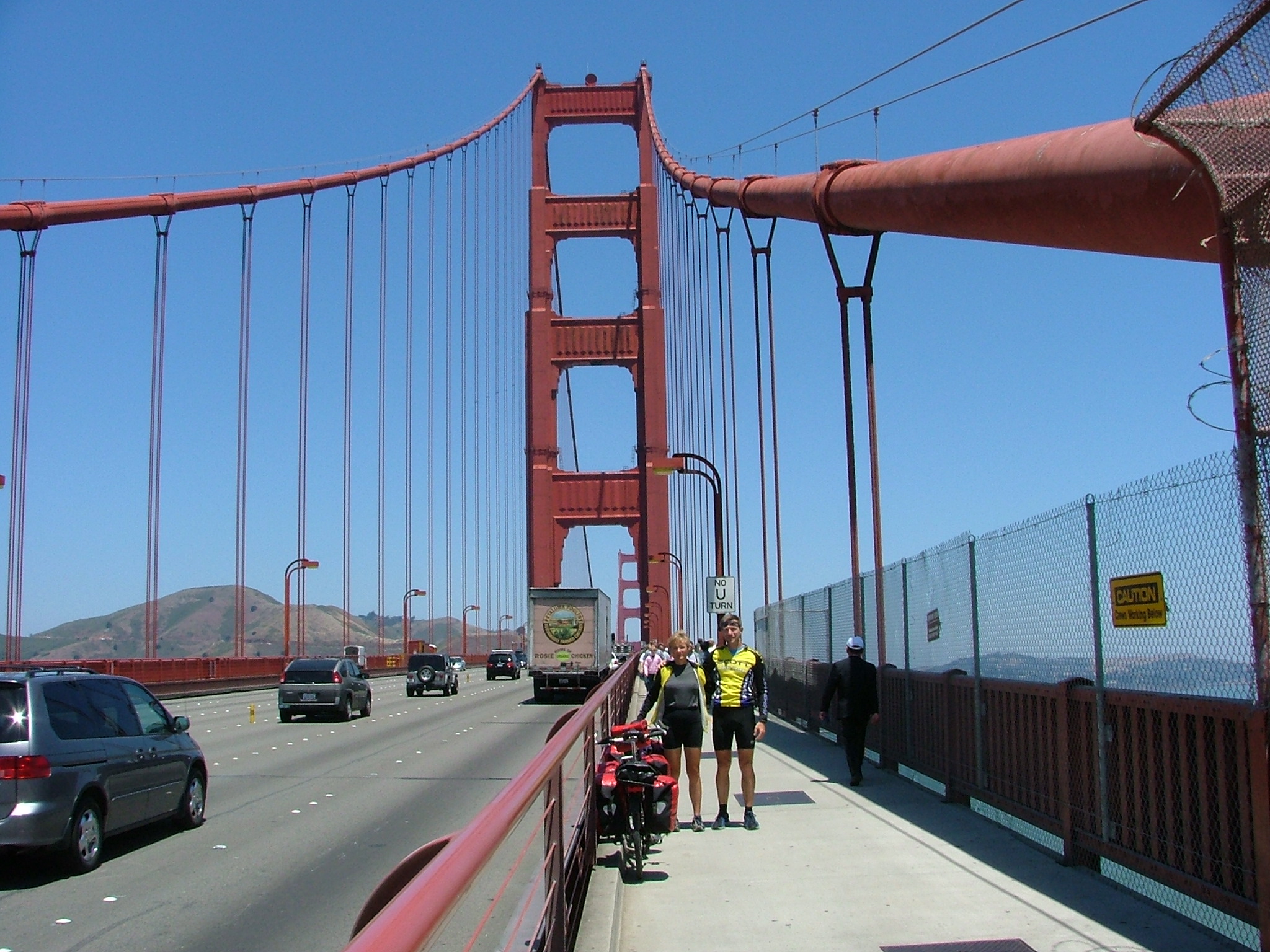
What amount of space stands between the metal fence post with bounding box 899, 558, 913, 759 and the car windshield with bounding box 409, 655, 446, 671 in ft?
90.9

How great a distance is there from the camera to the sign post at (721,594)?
29.1 m

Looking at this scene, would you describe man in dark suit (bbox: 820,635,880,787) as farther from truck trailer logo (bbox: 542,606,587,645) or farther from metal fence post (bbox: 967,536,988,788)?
truck trailer logo (bbox: 542,606,587,645)

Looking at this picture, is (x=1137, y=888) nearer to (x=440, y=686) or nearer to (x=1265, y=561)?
(x=1265, y=561)

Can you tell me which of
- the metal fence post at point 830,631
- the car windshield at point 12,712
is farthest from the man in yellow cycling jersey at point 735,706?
the metal fence post at point 830,631

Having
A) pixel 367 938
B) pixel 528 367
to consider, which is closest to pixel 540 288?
pixel 528 367

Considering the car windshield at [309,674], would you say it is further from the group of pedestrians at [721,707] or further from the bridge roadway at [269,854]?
the group of pedestrians at [721,707]

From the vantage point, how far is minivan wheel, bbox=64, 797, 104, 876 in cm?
861

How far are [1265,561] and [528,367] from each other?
4696 cm

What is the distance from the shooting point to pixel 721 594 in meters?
29.2

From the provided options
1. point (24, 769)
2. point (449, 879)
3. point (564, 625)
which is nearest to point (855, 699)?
point (24, 769)

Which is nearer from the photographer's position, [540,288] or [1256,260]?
[1256,260]

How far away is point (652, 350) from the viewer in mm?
50250

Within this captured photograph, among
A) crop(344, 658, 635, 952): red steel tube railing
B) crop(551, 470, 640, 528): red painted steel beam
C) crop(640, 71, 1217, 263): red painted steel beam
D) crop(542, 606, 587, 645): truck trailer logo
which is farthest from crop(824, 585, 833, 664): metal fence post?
crop(551, 470, 640, 528): red painted steel beam

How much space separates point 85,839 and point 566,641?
92.7 feet
